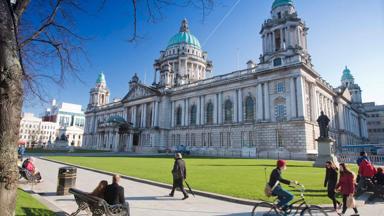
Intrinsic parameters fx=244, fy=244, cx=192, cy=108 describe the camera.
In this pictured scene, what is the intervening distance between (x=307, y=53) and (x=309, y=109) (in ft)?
42.0

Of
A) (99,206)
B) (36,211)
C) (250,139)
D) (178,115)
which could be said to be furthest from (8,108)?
(178,115)

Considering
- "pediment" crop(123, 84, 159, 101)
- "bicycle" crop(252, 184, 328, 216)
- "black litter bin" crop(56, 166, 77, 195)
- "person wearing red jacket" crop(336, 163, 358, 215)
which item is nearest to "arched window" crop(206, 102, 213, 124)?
"pediment" crop(123, 84, 159, 101)

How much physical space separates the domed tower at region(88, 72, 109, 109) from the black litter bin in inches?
3479

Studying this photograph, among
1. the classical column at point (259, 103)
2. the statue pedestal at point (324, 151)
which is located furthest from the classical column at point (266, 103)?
the statue pedestal at point (324, 151)

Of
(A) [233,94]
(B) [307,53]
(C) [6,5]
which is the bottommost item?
(C) [6,5]

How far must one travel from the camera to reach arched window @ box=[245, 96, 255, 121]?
4566 cm

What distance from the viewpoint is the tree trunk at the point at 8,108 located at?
11.4ft

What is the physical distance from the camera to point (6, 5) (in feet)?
12.2

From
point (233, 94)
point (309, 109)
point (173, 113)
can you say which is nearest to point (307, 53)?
point (309, 109)

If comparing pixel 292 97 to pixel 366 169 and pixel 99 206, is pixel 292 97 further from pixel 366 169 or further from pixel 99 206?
pixel 99 206

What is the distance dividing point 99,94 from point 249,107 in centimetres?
6738

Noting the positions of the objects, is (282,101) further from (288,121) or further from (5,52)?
(5,52)

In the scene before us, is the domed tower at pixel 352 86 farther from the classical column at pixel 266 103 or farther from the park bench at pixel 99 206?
the park bench at pixel 99 206

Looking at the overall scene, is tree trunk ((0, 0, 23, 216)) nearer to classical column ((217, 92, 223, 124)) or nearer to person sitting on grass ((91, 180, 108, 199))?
person sitting on grass ((91, 180, 108, 199))
